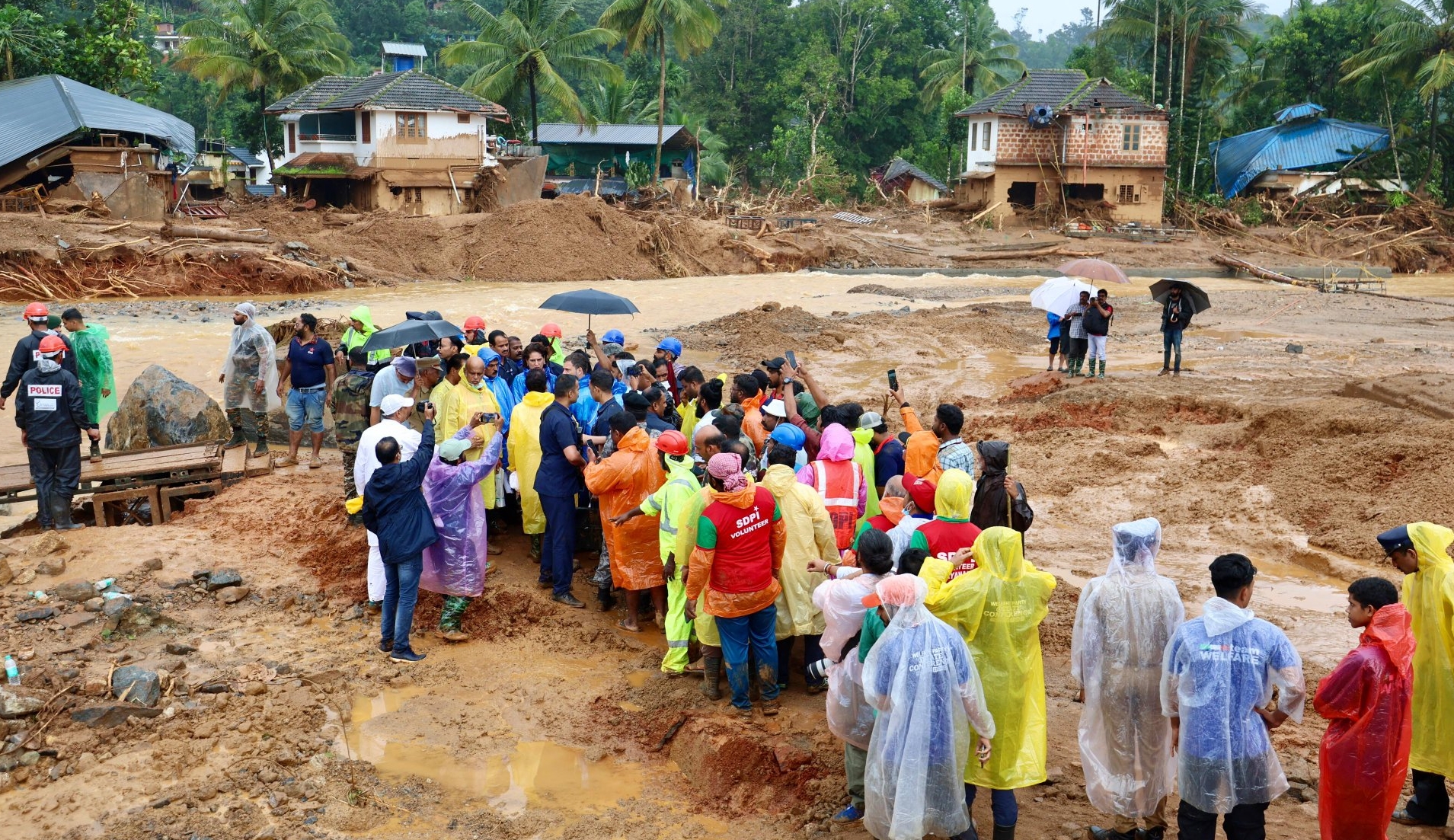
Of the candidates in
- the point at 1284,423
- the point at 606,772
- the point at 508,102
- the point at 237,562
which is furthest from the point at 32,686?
the point at 508,102

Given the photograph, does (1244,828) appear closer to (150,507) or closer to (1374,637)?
(1374,637)

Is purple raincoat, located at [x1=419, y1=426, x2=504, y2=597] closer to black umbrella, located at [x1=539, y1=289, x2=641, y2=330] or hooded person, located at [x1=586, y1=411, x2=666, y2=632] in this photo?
hooded person, located at [x1=586, y1=411, x2=666, y2=632]

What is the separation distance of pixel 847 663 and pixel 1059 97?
42.7 meters

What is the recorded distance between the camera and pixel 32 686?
6.34 metres

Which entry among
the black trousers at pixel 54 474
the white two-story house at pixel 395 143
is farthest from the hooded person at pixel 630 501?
the white two-story house at pixel 395 143

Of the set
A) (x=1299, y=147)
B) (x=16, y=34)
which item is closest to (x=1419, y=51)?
(x=1299, y=147)

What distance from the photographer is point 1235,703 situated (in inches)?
178

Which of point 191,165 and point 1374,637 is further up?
point 191,165

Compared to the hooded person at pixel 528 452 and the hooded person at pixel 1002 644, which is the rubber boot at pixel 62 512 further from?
the hooded person at pixel 1002 644

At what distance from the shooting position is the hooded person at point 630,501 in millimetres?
7312

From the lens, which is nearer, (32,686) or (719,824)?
(719,824)

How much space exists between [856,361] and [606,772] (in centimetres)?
1360

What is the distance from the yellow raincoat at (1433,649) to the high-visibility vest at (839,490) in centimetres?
284

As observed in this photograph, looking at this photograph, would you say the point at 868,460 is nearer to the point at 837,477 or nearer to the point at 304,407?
the point at 837,477
